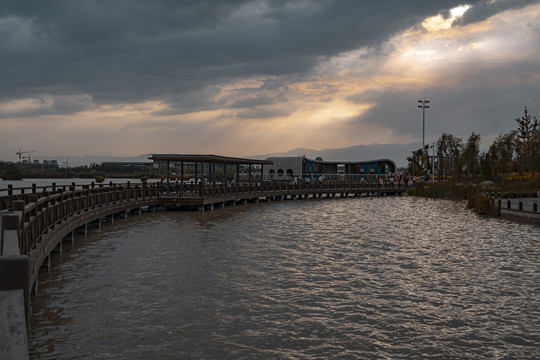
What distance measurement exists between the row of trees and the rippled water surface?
49415 millimetres

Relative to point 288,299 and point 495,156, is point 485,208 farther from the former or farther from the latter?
point 495,156

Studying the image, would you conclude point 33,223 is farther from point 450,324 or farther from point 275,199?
point 275,199

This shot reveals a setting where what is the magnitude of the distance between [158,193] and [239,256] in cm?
2103

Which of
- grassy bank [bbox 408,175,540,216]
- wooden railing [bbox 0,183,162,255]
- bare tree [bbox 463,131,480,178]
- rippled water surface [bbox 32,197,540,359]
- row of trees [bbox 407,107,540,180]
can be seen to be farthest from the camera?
bare tree [bbox 463,131,480,178]

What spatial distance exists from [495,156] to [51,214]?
82394 millimetres

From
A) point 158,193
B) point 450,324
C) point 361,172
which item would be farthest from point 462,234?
point 361,172

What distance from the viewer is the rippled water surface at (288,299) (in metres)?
8.40

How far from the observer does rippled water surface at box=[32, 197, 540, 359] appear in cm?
840

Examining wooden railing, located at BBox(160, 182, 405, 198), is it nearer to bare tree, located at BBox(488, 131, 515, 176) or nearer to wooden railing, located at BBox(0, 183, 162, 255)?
wooden railing, located at BBox(0, 183, 162, 255)

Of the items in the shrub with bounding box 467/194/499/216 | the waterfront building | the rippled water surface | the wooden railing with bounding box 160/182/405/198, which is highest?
the waterfront building

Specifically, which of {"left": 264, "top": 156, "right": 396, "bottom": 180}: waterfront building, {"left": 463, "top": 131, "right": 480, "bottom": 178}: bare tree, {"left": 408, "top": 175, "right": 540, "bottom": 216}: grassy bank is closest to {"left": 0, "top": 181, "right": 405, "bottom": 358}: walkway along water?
{"left": 408, "top": 175, "right": 540, "bottom": 216}: grassy bank

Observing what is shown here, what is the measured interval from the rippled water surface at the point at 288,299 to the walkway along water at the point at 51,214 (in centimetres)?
111

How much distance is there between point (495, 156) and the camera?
272 feet

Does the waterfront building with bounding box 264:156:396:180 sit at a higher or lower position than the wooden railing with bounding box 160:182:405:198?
higher
